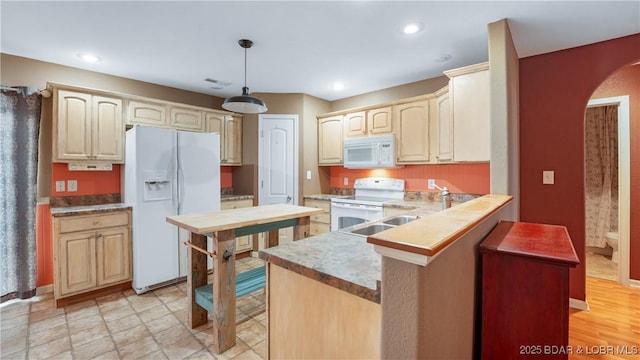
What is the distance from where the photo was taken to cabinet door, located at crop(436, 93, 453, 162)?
290 centimetres

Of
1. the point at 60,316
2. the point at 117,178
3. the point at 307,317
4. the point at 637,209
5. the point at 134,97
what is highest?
the point at 134,97

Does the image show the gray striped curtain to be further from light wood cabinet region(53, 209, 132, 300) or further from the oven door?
the oven door

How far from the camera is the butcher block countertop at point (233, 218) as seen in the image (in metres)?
1.89

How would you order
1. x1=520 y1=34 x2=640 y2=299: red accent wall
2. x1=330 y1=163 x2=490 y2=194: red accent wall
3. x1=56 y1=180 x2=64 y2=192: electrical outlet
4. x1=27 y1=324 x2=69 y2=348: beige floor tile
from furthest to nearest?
x1=330 y1=163 x2=490 y2=194: red accent wall, x1=56 y1=180 x2=64 y2=192: electrical outlet, x1=520 y1=34 x2=640 y2=299: red accent wall, x1=27 y1=324 x2=69 y2=348: beige floor tile

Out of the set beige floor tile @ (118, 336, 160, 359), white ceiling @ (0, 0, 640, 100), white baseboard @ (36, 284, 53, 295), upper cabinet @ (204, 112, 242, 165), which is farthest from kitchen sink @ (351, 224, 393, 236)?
white baseboard @ (36, 284, 53, 295)

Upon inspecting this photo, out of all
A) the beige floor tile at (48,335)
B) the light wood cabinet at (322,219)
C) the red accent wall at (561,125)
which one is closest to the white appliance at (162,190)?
the beige floor tile at (48,335)

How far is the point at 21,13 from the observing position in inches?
80.3

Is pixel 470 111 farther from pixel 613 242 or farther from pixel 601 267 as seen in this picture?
pixel 613 242

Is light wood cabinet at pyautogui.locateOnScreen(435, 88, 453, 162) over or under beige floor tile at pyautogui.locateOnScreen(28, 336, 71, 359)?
over

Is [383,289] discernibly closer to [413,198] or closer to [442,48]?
[442,48]

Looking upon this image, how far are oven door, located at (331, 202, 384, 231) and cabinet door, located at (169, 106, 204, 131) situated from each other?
6.99 feet

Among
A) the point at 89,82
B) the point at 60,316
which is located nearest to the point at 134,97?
the point at 89,82

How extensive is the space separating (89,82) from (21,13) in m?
1.16

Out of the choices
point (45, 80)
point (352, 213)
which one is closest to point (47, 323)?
point (45, 80)
